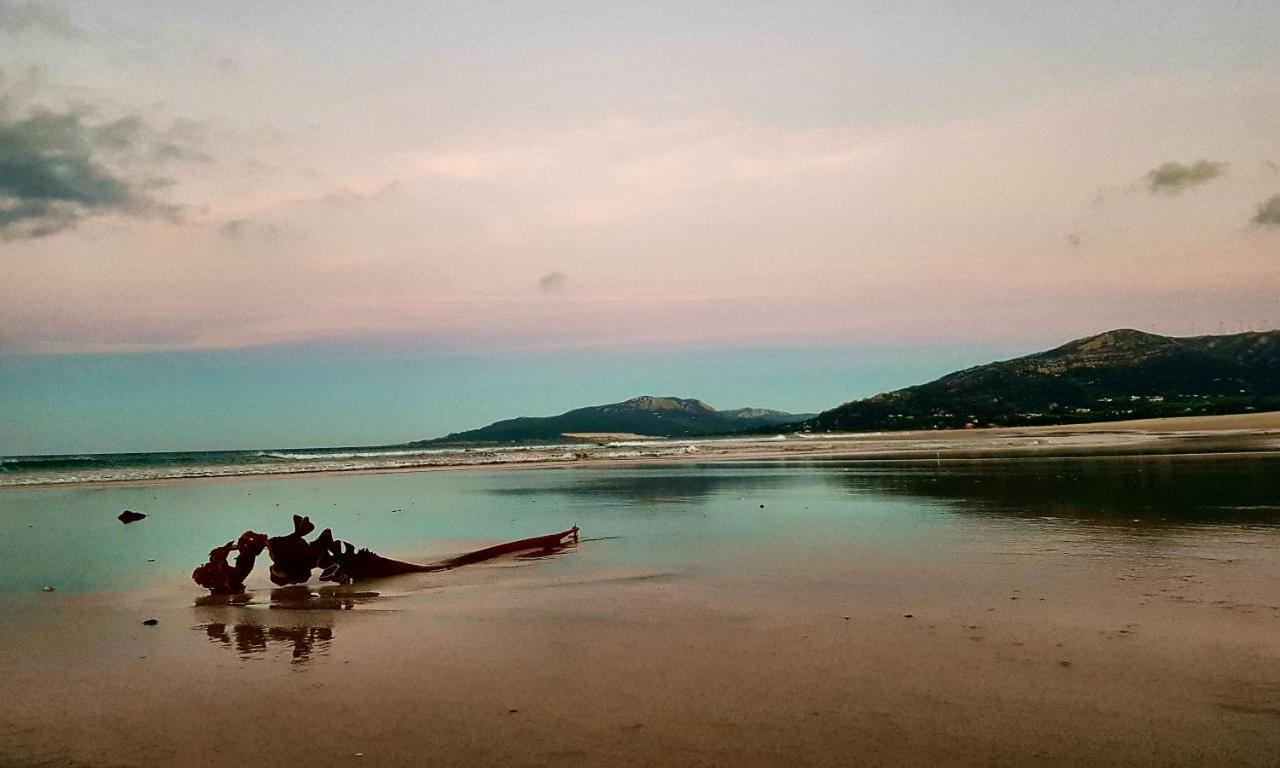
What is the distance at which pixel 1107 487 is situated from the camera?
Result: 19250 mm

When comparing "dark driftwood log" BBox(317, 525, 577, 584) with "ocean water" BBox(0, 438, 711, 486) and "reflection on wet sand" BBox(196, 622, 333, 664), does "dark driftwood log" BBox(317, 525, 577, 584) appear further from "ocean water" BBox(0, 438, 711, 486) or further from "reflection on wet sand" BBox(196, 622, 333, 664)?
"ocean water" BBox(0, 438, 711, 486)

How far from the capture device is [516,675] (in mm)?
6066

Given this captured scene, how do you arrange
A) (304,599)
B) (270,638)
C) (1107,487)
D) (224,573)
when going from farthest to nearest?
1. (1107,487)
2. (224,573)
3. (304,599)
4. (270,638)

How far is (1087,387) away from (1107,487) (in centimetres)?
10223

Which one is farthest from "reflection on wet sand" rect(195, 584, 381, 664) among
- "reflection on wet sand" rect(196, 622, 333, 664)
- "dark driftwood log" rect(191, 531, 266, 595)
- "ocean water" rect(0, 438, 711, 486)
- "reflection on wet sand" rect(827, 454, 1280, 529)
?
"ocean water" rect(0, 438, 711, 486)

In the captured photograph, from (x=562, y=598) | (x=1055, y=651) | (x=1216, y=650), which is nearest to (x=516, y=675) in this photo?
(x=562, y=598)

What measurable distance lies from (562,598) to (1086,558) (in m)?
6.43

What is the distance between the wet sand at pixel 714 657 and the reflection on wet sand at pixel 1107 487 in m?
0.45

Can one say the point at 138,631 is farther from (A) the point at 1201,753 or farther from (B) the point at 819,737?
(A) the point at 1201,753

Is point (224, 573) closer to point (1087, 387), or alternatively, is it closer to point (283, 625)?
point (283, 625)

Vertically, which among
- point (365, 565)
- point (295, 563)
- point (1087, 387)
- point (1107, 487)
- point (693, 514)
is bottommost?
point (1107, 487)

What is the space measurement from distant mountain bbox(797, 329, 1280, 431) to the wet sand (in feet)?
265

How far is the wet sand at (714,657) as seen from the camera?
464cm

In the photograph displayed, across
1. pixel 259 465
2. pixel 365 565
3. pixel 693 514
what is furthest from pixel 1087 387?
pixel 365 565
